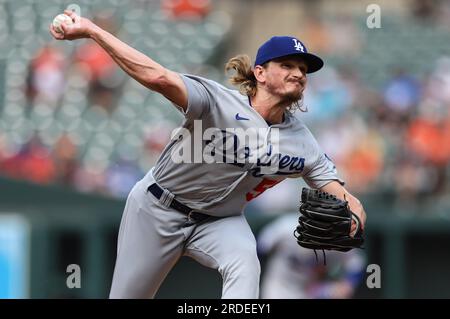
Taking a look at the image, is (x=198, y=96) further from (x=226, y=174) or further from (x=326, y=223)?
(x=326, y=223)

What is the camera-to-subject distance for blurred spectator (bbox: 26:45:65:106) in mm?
11289

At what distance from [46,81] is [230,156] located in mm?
6934

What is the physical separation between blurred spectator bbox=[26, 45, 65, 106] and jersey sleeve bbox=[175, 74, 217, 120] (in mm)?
6854

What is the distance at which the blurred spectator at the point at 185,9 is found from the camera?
1306 centimetres

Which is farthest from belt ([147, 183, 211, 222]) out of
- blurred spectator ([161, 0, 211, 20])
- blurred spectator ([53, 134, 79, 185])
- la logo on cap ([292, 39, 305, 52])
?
blurred spectator ([161, 0, 211, 20])

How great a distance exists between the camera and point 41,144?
10492 mm

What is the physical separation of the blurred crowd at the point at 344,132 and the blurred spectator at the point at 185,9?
1.69m

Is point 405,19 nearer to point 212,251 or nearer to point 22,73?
point 22,73

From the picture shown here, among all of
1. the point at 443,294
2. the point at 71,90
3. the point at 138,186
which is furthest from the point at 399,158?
the point at 138,186

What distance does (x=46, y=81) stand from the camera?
11.4 metres

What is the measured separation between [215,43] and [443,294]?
5003 mm
